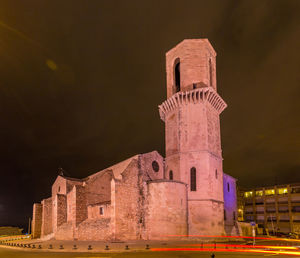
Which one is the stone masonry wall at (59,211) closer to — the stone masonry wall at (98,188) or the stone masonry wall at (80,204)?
the stone masonry wall at (80,204)

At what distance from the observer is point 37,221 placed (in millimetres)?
44188

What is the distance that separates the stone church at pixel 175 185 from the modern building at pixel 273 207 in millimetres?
33817

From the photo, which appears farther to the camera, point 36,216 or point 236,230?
point 36,216

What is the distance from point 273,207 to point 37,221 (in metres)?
53.1

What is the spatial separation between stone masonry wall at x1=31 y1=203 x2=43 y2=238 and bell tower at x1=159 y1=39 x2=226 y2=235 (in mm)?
22556

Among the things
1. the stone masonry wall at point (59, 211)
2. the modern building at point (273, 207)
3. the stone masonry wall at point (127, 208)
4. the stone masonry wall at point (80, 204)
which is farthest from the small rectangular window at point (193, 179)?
the modern building at point (273, 207)

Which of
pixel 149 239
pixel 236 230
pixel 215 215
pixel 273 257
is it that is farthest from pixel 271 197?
pixel 273 257

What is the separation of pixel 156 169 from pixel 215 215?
8470 millimetres

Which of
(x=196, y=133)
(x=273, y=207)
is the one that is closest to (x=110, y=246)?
(x=196, y=133)

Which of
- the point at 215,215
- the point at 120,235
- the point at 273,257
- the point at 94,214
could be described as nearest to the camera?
the point at 273,257

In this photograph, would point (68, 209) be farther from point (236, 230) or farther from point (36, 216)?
point (236, 230)

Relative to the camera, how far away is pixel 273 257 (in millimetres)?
15336

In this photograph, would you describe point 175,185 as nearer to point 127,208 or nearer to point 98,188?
point 127,208

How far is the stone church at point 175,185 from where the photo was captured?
29469 mm
